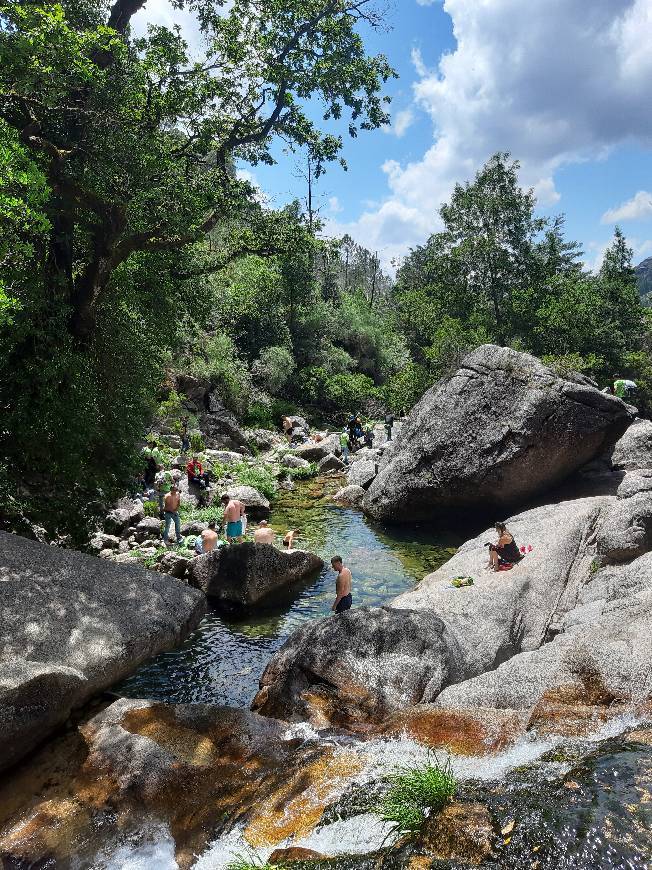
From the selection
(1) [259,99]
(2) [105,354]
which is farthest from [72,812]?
(1) [259,99]

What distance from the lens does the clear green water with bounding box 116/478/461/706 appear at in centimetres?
1039

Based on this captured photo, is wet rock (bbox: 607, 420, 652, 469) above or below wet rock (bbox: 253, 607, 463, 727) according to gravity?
above

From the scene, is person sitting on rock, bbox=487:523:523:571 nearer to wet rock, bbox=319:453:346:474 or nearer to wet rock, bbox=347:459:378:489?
wet rock, bbox=347:459:378:489

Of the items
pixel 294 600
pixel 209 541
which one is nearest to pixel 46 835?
pixel 294 600

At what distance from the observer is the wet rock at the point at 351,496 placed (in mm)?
23516

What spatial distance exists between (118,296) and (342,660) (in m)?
10.6

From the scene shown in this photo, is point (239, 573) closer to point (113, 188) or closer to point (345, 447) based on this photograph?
point (113, 188)

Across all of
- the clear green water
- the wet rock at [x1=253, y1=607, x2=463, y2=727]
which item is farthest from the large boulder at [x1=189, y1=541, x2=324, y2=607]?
the wet rock at [x1=253, y1=607, x2=463, y2=727]

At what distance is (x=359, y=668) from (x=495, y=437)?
11.8 metres

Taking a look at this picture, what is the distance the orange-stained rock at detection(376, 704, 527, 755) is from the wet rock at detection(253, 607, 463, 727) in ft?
1.82

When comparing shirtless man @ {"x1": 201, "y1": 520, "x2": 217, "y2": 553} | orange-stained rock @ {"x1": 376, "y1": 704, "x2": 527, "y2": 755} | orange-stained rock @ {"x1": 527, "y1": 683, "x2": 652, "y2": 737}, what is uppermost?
shirtless man @ {"x1": 201, "y1": 520, "x2": 217, "y2": 553}

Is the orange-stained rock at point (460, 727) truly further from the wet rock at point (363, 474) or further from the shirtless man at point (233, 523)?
the wet rock at point (363, 474)

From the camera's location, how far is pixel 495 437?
18.8 meters

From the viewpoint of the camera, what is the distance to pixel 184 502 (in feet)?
69.1
